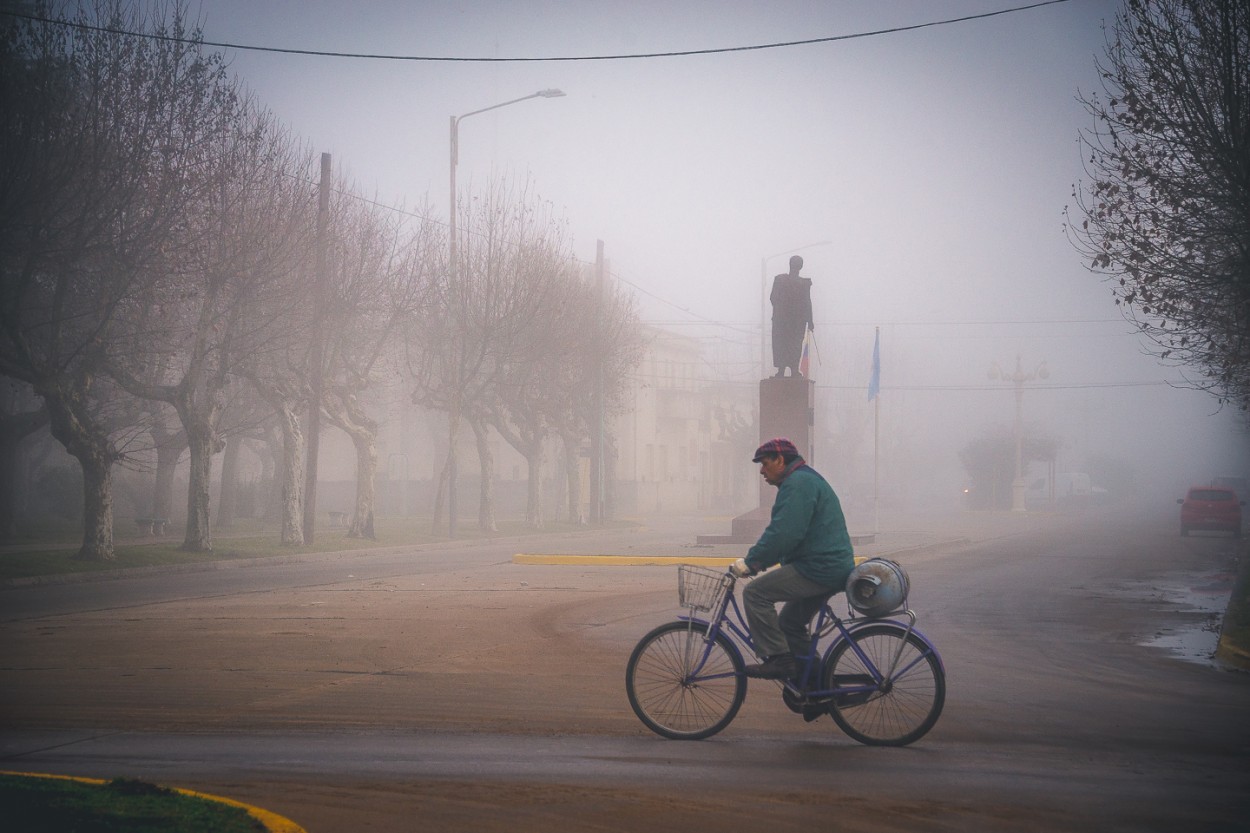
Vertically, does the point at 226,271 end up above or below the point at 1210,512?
above

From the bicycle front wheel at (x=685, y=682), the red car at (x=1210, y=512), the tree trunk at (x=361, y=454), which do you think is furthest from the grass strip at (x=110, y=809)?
the red car at (x=1210, y=512)

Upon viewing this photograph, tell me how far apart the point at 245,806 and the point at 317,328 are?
25.1 metres

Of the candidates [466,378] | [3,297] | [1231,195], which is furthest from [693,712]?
[466,378]

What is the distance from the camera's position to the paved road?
587 centimetres

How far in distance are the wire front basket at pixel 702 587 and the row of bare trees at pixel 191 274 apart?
17.3 metres

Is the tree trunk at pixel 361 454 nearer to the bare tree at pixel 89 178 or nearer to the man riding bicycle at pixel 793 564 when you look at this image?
the bare tree at pixel 89 178

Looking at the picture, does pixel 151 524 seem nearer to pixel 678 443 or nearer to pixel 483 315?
pixel 483 315

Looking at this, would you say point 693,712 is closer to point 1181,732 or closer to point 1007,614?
point 1181,732

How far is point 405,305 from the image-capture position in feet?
110

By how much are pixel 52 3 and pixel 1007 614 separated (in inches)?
800

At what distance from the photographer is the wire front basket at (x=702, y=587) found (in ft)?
24.7

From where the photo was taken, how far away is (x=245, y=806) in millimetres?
5508

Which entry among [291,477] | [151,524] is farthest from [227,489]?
[291,477]

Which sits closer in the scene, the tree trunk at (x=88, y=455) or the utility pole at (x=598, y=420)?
the tree trunk at (x=88, y=455)
